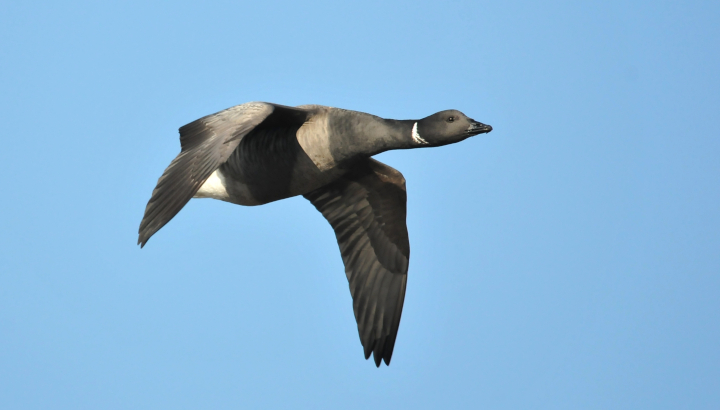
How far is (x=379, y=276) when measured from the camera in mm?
13000

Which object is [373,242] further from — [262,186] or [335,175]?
[262,186]

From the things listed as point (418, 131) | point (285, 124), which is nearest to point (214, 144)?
point (285, 124)

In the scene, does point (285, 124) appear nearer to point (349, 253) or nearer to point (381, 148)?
point (381, 148)

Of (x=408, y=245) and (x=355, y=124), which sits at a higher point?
(x=355, y=124)

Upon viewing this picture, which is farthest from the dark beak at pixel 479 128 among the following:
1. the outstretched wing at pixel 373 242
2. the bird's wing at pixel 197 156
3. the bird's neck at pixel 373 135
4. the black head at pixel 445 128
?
the bird's wing at pixel 197 156

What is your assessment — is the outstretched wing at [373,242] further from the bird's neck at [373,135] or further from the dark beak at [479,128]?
the dark beak at [479,128]

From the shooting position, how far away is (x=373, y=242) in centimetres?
1309

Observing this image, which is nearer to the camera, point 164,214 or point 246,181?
point 164,214

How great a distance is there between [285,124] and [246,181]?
975mm

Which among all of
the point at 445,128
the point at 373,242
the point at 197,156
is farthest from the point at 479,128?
the point at 197,156

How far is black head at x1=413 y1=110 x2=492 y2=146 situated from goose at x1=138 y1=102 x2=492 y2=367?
0.04ft

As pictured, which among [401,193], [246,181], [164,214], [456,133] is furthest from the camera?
[401,193]

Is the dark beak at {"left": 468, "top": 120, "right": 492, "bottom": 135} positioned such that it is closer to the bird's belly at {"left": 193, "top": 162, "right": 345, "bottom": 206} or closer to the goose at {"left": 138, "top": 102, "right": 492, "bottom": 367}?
the goose at {"left": 138, "top": 102, "right": 492, "bottom": 367}

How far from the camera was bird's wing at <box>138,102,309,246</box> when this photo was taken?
927 cm
